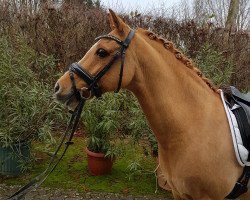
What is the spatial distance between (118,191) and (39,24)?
4.23 m

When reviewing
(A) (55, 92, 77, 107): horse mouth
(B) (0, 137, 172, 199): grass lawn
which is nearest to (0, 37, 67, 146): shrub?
(B) (0, 137, 172, 199): grass lawn

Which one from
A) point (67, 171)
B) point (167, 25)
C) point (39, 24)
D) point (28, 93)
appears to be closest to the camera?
point (28, 93)

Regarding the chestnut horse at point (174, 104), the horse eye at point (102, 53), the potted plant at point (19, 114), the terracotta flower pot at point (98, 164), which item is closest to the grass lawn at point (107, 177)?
the terracotta flower pot at point (98, 164)

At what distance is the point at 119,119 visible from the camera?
462 cm

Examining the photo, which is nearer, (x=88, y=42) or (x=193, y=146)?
(x=193, y=146)

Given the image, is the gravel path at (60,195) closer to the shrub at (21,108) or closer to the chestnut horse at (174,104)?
the shrub at (21,108)

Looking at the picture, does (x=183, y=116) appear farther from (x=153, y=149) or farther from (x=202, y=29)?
(x=202, y=29)

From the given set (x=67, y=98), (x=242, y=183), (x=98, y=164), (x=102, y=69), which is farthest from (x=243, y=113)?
(x=98, y=164)

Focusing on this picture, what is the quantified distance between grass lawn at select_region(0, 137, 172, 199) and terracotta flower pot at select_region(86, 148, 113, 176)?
0.07 metres

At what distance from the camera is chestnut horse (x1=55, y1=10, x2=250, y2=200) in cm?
222

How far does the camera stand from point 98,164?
4691 millimetres

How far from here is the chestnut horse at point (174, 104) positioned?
2.22 metres

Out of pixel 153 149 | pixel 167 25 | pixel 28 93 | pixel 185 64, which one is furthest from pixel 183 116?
pixel 167 25

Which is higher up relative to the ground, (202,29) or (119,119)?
(202,29)
